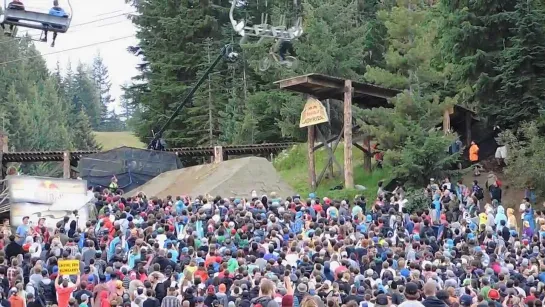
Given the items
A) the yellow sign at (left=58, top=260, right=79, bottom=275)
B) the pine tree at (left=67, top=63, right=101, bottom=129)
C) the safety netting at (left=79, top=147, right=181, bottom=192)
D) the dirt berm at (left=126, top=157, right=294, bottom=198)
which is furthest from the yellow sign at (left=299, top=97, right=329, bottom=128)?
the pine tree at (left=67, top=63, right=101, bottom=129)

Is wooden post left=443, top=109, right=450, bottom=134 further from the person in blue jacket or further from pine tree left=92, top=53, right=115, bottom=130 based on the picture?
pine tree left=92, top=53, right=115, bottom=130

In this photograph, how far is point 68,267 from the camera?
637 inches

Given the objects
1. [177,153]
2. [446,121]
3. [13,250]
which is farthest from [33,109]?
[13,250]

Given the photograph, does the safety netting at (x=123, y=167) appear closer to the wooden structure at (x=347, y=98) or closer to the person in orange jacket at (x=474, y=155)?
the wooden structure at (x=347, y=98)

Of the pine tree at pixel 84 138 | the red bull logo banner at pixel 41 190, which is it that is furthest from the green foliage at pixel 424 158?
the pine tree at pixel 84 138

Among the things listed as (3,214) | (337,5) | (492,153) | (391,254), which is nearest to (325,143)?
(492,153)

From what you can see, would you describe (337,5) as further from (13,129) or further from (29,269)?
Answer: (13,129)

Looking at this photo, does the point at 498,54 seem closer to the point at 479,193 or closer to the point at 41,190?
the point at 479,193

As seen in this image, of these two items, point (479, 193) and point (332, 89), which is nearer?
point (479, 193)

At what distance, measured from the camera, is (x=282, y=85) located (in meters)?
31.3

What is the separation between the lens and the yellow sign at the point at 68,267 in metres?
16.1

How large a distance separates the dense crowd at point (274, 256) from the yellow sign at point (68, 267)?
6.0 inches

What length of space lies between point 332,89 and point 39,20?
13.6 m

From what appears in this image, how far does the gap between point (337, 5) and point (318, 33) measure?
232 cm
